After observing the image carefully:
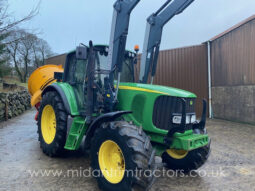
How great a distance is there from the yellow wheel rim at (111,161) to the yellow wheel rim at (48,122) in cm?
204

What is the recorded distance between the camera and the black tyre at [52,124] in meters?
4.23

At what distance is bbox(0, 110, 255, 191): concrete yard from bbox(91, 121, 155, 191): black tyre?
40 cm

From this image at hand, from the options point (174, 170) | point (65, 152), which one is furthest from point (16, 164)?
point (174, 170)

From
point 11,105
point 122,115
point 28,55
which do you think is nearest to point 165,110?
point 122,115

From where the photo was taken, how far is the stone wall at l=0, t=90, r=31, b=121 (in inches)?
349

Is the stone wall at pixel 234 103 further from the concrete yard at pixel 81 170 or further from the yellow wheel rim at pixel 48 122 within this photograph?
the yellow wheel rim at pixel 48 122

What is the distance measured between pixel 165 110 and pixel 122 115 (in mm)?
760

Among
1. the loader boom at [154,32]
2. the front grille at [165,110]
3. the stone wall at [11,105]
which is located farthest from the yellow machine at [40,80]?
the front grille at [165,110]

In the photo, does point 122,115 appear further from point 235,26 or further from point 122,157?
point 235,26

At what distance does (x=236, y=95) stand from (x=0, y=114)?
31.5 feet

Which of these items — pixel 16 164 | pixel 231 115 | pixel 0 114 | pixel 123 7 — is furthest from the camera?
pixel 231 115

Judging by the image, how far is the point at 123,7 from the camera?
3635mm

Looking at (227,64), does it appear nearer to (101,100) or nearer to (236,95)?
(236,95)

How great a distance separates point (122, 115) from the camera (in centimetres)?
369
